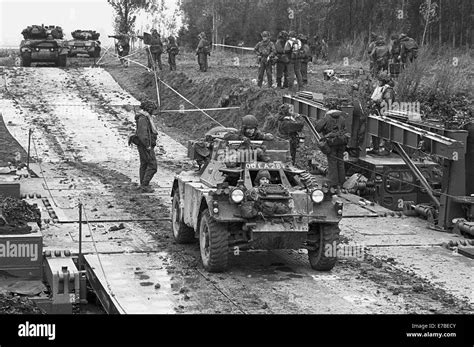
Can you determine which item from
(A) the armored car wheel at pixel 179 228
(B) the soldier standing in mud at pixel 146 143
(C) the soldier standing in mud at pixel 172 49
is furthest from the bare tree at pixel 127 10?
(A) the armored car wheel at pixel 179 228

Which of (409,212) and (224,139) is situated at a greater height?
(224,139)

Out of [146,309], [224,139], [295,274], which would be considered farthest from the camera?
[224,139]

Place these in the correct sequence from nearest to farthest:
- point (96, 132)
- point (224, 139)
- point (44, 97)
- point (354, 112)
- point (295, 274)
→ point (295, 274) → point (224, 139) → point (354, 112) → point (96, 132) → point (44, 97)

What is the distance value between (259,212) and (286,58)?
14.6 meters

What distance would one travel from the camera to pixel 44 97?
32281 millimetres

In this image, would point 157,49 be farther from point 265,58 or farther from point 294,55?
point 294,55

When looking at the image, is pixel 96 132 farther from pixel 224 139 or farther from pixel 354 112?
pixel 224 139

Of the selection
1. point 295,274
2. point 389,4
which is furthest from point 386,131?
point 389,4

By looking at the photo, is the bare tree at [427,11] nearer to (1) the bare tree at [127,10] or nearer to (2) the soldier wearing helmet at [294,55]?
(2) the soldier wearing helmet at [294,55]

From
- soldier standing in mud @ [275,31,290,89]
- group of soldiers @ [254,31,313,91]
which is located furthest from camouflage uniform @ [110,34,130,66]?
soldier standing in mud @ [275,31,290,89]

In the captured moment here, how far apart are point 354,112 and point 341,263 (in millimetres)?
6597

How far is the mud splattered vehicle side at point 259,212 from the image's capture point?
14.1 m

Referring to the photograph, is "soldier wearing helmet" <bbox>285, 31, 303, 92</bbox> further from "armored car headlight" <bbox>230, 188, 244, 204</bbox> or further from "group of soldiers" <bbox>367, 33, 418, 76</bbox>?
"armored car headlight" <bbox>230, 188, 244, 204</bbox>

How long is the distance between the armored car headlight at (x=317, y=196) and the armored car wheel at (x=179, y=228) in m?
2.62
